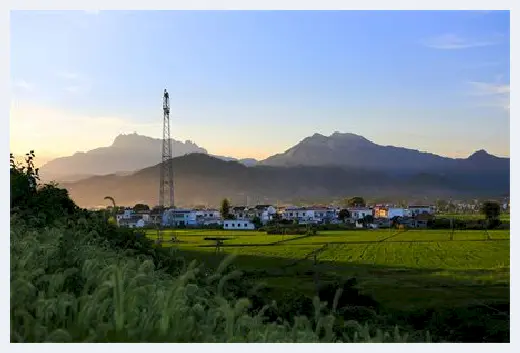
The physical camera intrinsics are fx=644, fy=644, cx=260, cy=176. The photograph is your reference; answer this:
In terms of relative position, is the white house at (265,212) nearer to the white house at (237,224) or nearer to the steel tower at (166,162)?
the white house at (237,224)

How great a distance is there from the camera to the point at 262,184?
818 centimetres

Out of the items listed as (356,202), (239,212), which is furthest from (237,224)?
(356,202)

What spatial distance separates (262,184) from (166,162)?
1.24 meters

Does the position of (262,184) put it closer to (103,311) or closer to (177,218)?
(177,218)

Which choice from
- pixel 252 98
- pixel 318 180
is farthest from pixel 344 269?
pixel 252 98

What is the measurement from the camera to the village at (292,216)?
7.70 m

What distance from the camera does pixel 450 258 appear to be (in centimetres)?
888

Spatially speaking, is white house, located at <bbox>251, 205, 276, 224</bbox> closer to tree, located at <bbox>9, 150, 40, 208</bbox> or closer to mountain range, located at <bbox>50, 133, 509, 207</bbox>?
mountain range, located at <bbox>50, 133, 509, 207</bbox>

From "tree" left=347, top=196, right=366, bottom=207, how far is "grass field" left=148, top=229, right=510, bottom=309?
40cm

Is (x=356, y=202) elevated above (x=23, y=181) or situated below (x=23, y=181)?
below

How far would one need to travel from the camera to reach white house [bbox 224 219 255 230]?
815cm

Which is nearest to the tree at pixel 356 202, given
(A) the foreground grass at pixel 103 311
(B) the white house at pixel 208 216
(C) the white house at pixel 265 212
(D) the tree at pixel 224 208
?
(C) the white house at pixel 265 212

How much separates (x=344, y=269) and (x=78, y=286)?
21.2 feet
